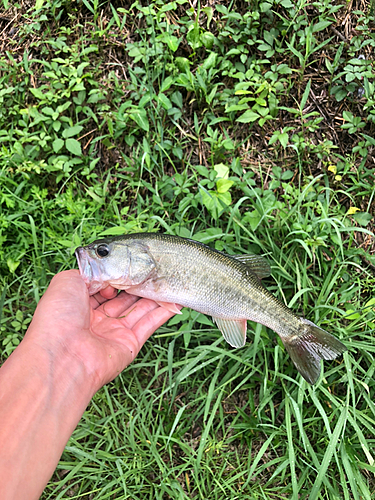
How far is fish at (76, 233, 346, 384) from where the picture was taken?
3.00 meters

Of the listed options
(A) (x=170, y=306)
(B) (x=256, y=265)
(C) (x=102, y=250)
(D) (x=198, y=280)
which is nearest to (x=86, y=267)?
(C) (x=102, y=250)

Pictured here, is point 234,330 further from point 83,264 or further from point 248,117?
point 248,117

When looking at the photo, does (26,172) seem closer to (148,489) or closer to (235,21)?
(235,21)

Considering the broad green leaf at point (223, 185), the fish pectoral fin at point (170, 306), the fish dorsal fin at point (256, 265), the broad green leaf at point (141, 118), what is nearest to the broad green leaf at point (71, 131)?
the broad green leaf at point (141, 118)

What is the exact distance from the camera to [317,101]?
13.5ft

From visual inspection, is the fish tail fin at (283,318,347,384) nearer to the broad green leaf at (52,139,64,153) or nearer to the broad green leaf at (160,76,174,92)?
the broad green leaf at (160,76,174,92)

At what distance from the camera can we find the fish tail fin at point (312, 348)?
2967mm

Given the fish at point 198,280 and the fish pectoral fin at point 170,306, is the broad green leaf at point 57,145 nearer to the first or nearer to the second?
the fish at point 198,280

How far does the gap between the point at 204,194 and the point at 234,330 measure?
137 cm

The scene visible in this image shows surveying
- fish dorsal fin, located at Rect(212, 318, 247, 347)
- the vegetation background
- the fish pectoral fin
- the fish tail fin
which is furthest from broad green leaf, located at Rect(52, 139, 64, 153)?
the fish tail fin

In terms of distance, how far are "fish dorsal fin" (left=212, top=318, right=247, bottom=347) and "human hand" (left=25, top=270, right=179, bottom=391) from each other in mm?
518

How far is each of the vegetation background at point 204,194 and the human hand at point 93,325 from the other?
431mm

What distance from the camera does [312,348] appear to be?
300cm

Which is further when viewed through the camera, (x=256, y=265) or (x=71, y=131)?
(x=71, y=131)
